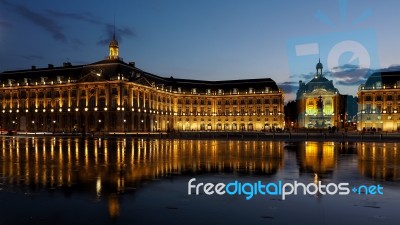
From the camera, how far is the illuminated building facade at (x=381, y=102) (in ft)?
419

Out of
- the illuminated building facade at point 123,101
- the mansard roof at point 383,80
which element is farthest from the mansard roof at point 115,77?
the mansard roof at point 383,80

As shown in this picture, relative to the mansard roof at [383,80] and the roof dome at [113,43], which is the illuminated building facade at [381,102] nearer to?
the mansard roof at [383,80]

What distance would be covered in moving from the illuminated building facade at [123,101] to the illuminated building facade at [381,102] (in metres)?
28.4

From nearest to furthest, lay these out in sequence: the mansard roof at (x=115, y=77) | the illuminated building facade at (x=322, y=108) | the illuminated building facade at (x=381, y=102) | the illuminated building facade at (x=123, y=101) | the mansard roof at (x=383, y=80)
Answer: the illuminated building facade at (x=123, y=101) < the mansard roof at (x=115, y=77) < the illuminated building facade at (x=381, y=102) < the mansard roof at (x=383, y=80) < the illuminated building facade at (x=322, y=108)

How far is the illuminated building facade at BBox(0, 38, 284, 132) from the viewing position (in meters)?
112

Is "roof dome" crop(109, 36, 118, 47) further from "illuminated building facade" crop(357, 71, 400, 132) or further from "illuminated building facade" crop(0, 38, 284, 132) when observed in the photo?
"illuminated building facade" crop(357, 71, 400, 132)

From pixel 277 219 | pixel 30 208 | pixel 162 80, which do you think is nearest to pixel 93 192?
pixel 30 208

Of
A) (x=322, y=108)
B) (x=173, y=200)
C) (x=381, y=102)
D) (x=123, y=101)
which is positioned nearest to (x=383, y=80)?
(x=381, y=102)

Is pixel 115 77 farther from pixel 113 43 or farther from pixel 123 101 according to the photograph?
pixel 113 43

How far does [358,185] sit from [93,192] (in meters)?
10.1

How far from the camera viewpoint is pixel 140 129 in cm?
11581

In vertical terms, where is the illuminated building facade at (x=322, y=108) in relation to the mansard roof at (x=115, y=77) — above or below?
below

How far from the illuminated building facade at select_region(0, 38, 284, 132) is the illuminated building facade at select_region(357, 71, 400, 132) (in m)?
28.4

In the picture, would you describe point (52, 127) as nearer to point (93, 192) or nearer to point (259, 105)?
point (259, 105)
